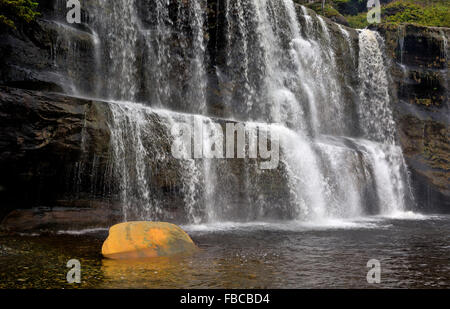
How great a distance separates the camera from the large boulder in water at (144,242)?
674 centimetres

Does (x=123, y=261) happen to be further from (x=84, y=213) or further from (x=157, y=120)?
(x=157, y=120)

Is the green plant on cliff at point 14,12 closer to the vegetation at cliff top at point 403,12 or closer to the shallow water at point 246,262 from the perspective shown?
the shallow water at point 246,262

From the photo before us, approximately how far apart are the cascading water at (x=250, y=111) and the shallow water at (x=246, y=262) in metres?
2.58

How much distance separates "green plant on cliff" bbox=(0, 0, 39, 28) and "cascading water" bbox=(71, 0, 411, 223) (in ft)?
9.47

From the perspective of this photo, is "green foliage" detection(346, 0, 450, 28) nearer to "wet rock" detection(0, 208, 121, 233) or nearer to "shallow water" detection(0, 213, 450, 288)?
"shallow water" detection(0, 213, 450, 288)

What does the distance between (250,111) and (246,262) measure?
1139 cm

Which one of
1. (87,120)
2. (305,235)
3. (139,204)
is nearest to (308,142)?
(305,235)

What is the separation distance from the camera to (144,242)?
697cm

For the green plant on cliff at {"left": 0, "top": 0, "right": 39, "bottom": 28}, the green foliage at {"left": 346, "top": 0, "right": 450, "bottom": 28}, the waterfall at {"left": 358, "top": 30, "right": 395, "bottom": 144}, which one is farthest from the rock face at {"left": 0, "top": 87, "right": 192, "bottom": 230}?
the green foliage at {"left": 346, "top": 0, "right": 450, "bottom": 28}

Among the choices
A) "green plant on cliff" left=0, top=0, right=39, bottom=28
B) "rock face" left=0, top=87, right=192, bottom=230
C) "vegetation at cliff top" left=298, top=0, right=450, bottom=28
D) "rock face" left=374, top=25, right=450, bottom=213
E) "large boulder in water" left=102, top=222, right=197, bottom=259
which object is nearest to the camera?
"large boulder in water" left=102, top=222, right=197, bottom=259

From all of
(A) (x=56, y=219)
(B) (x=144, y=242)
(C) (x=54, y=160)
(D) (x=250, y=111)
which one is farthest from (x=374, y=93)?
(B) (x=144, y=242)

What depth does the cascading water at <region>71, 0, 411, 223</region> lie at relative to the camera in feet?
37.9

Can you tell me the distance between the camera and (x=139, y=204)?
10.9 metres

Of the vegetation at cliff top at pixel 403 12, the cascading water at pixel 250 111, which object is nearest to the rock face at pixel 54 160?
the cascading water at pixel 250 111
